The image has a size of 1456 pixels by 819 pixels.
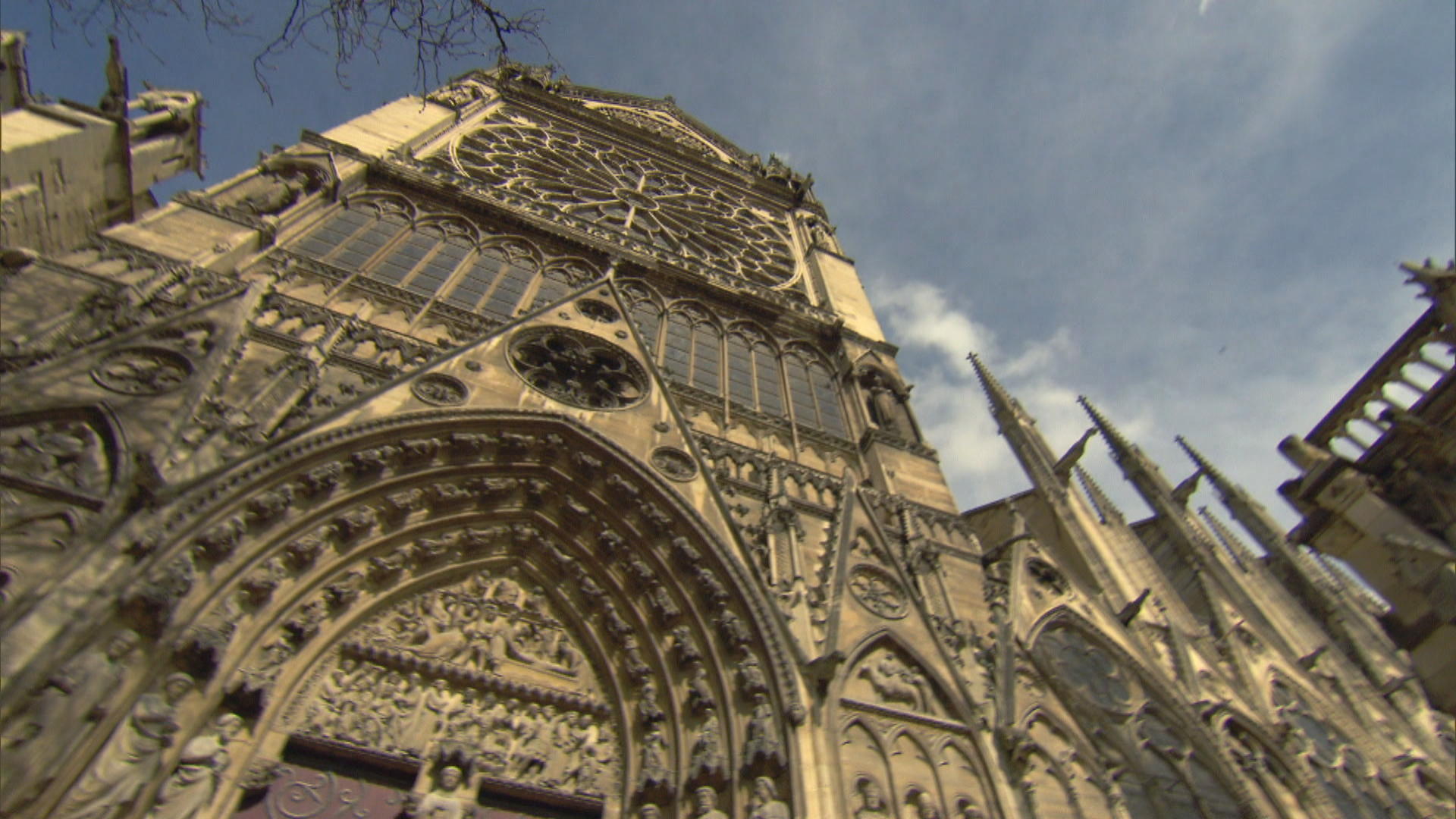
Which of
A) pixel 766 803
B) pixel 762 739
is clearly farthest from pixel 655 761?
pixel 766 803

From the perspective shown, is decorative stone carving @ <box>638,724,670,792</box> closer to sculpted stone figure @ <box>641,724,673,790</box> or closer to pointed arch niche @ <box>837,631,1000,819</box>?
sculpted stone figure @ <box>641,724,673,790</box>

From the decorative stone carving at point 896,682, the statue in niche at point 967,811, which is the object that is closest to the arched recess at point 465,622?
the decorative stone carving at point 896,682

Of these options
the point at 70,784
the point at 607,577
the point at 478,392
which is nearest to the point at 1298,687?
the point at 607,577

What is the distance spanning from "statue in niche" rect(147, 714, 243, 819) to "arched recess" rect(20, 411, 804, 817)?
0.04 m

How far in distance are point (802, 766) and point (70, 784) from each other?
14.6ft

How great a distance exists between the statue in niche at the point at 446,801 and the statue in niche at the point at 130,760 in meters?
1.64

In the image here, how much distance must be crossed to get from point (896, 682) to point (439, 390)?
17.0ft

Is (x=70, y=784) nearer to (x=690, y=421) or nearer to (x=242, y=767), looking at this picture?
(x=242, y=767)

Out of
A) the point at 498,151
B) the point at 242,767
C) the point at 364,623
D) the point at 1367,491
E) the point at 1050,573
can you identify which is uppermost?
the point at 498,151

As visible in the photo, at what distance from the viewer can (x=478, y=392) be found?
7887 mm

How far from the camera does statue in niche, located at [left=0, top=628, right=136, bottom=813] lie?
3.96m

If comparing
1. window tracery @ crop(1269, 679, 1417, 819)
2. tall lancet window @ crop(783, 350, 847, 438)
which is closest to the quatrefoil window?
tall lancet window @ crop(783, 350, 847, 438)

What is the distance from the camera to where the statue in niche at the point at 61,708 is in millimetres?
3965

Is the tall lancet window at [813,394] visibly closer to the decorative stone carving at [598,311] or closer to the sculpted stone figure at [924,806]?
the decorative stone carving at [598,311]
